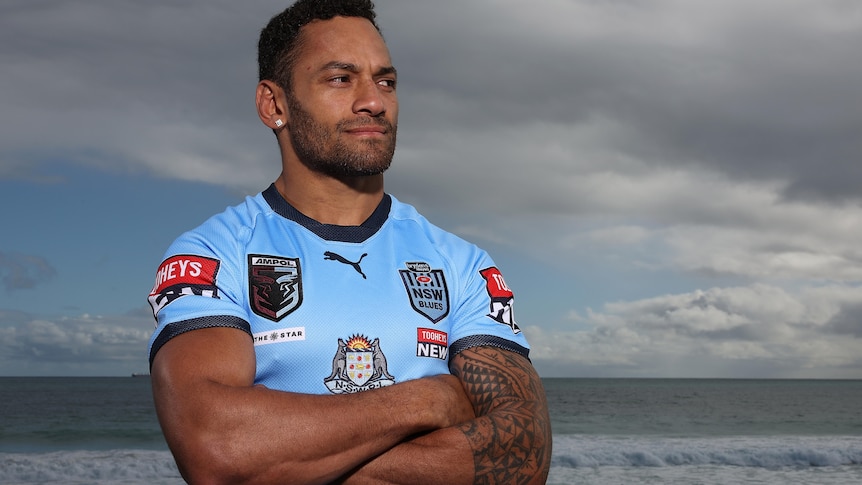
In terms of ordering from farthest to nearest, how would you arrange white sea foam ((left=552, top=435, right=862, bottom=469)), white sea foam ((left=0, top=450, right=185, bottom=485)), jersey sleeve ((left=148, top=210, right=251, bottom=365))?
white sea foam ((left=552, top=435, right=862, bottom=469)) < white sea foam ((left=0, top=450, right=185, bottom=485)) < jersey sleeve ((left=148, top=210, right=251, bottom=365))

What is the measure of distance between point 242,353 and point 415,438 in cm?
62

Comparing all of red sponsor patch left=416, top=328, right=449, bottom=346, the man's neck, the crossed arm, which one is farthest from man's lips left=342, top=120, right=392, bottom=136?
the crossed arm

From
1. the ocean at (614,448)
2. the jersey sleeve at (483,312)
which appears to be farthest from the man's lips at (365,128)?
the ocean at (614,448)

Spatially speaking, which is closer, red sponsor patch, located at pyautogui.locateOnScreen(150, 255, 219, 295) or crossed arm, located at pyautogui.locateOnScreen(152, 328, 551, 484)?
crossed arm, located at pyautogui.locateOnScreen(152, 328, 551, 484)

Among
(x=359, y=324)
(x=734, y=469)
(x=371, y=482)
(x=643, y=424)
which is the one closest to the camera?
(x=371, y=482)

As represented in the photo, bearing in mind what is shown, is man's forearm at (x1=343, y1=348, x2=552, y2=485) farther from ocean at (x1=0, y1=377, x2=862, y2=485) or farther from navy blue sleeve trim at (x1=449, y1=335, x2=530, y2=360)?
ocean at (x1=0, y1=377, x2=862, y2=485)

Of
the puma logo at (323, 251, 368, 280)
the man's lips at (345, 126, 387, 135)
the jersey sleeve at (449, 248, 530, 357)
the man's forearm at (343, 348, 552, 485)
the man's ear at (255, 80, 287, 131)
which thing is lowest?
the man's forearm at (343, 348, 552, 485)

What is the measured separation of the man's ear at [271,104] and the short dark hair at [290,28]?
0.03 metres

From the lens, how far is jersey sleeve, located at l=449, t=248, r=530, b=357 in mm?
3029

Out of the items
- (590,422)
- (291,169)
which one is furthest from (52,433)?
(291,169)

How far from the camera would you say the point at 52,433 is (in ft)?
97.3

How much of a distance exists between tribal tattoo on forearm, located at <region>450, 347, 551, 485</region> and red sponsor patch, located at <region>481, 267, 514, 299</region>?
0.83 ft

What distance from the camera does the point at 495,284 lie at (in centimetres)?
320

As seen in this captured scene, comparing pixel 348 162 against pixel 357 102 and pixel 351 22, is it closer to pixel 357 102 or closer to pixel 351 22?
pixel 357 102
